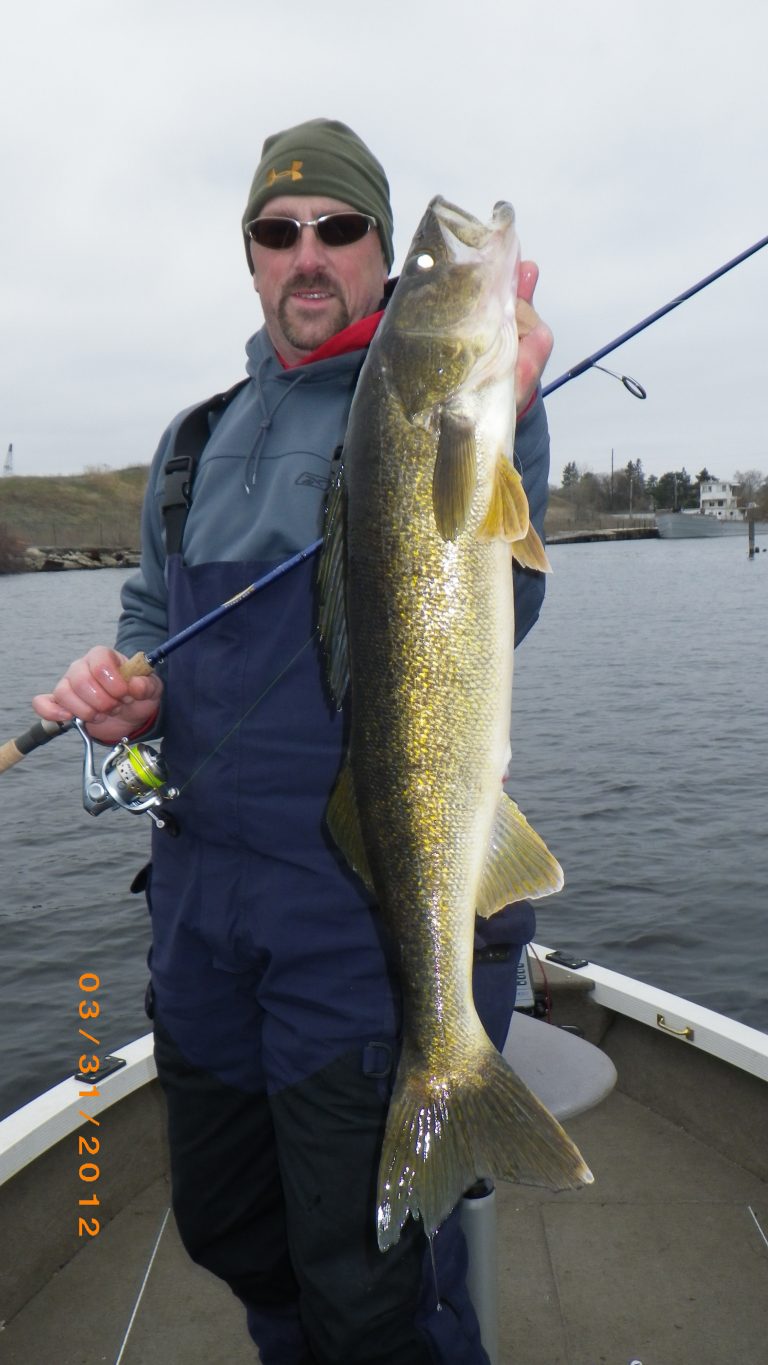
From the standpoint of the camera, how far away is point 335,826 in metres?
2.31

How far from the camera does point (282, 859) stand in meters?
2.56

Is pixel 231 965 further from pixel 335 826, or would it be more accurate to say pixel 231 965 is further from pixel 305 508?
pixel 305 508

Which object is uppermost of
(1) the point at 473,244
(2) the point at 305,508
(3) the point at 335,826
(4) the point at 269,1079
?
(1) the point at 473,244

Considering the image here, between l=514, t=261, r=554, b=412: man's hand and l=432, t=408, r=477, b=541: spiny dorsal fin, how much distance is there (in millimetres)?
230

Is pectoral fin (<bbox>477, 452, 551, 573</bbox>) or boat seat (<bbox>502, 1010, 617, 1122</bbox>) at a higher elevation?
pectoral fin (<bbox>477, 452, 551, 573</bbox>)

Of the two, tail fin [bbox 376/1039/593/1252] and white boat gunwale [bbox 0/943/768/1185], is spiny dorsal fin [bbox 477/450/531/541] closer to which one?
tail fin [bbox 376/1039/593/1252]

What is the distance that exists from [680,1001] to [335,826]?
9.80 feet

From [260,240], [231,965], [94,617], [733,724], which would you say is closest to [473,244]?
[260,240]

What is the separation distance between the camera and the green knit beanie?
9.77 feet

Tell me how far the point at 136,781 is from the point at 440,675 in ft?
3.64

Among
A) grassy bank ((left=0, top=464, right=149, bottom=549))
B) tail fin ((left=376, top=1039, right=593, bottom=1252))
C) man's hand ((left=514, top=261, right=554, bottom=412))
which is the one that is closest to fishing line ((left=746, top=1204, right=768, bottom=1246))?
tail fin ((left=376, top=1039, right=593, bottom=1252))

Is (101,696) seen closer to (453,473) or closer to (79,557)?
(453,473)
